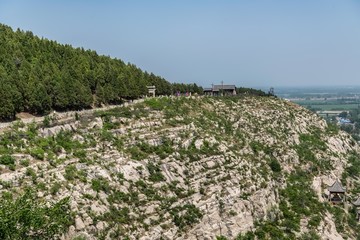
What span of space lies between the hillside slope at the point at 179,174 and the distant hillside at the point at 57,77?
140 inches

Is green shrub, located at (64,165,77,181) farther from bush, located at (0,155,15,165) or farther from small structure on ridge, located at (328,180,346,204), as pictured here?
small structure on ridge, located at (328,180,346,204)

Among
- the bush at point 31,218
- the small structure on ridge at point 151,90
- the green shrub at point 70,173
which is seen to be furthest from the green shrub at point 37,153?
the small structure on ridge at point 151,90

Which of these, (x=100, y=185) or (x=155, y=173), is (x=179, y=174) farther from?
(x=100, y=185)

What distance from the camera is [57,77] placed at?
43406 millimetres

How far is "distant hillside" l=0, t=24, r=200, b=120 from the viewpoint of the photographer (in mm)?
38344

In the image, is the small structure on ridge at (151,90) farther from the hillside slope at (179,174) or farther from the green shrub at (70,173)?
the green shrub at (70,173)

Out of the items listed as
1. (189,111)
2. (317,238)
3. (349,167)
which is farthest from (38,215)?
(349,167)

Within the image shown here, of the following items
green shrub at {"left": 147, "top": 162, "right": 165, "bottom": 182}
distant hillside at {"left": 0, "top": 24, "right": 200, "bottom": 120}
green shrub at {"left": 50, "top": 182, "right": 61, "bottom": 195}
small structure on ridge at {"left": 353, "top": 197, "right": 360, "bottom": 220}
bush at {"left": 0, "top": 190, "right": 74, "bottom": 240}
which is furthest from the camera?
small structure on ridge at {"left": 353, "top": 197, "right": 360, "bottom": 220}

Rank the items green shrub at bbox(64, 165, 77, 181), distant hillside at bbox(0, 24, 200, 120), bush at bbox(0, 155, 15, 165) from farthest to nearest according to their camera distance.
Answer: distant hillside at bbox(0, 24, 200, 120) < green shrub at bbox(64, 165, 77, 181) < bush at bbox(0, 155, 15, 165)

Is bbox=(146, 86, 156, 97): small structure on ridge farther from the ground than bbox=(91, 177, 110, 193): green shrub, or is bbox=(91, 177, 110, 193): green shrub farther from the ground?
bbox=(146, 86, 156, 97): small structure on ridge

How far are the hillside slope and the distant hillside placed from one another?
140 inches

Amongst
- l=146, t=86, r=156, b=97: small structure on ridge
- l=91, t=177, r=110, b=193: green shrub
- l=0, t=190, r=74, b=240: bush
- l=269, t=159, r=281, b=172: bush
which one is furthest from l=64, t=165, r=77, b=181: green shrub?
l=146, t=86, r=156, b=97: small structure on ridge

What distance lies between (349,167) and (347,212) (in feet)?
39.3

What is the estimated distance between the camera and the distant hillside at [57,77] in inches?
1510
